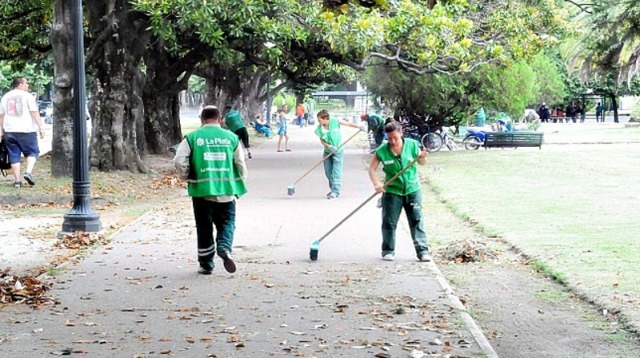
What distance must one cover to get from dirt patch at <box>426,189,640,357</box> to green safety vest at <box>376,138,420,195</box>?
2.91ft

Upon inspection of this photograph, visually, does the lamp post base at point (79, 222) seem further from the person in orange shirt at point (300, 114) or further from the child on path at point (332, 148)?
the person in orange shirt at point (300, 114)

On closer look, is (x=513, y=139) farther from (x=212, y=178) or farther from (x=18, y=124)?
(x=212, y=178)

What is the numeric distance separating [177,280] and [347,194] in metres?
8.98

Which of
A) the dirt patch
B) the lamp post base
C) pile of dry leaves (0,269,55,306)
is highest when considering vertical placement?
the lamp post base

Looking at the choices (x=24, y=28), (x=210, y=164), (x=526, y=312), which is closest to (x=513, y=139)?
(x=24, y=28)

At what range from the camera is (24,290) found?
8.77 meters

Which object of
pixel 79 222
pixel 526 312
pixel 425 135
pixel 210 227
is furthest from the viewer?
pixel 425 135

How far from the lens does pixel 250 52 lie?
88.2 feet

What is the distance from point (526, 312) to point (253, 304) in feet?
7.21

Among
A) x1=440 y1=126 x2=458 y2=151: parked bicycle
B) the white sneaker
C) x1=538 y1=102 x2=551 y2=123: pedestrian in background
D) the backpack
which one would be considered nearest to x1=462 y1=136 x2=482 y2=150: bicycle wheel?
x1=440 y1=126 x2=458 y2=151: parked bicycle

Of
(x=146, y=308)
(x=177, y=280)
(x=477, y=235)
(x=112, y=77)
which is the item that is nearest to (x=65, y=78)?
(x=112, y=77)

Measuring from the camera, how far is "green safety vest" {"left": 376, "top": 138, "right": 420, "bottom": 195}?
10867 millimetres

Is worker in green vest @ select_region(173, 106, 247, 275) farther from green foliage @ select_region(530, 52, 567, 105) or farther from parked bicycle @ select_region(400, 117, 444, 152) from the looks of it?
green foliage @ select_region(530, 52, 567, 105)

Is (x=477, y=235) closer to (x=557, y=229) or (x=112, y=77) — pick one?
(x=557, y=229)
